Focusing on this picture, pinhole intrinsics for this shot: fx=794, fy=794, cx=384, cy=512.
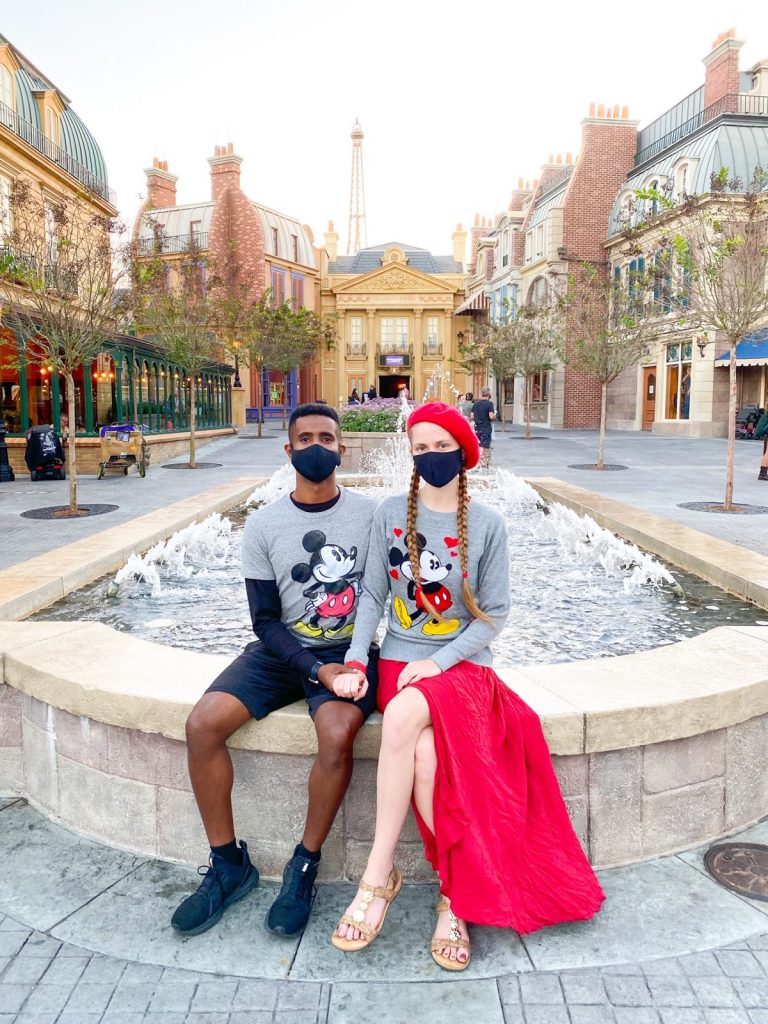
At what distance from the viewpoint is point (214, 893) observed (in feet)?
8.69

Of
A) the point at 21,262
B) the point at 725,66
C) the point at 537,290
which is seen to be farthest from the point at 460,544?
the point at 537,290

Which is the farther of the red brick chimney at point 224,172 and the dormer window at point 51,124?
the red brick chimney at point 224,172

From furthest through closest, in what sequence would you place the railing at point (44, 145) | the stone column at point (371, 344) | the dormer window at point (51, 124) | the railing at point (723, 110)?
the stone column at point (371, 344), the railing at point (723, 110), the dormer window at point (51, 124), the railing at point (44, 145)

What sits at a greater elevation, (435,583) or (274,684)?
(435,583)

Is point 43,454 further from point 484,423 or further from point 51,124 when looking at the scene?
point 51,124

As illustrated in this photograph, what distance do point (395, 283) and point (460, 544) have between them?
59083 millimetres

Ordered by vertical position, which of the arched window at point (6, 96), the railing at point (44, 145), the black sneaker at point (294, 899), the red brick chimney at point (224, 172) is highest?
the red brick chimney at point (224, 172)

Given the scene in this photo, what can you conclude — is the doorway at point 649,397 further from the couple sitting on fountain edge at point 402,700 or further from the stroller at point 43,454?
the couple sitting on fountain edge at point 402,700

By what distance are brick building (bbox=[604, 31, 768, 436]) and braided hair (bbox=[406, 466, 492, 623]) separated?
25.5m

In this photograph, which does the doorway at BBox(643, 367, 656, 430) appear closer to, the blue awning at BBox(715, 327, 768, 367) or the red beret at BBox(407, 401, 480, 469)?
the blue awning at BBox(715, 327, 768, 367)

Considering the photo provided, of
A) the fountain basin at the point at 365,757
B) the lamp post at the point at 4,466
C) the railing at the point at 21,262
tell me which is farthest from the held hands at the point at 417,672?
the lamp post at the point at 4,466

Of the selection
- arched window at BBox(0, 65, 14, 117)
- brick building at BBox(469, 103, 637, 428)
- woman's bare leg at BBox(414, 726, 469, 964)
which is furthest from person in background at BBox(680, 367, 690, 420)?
woman's bare leg at BBox(414, 726, 469, 964)

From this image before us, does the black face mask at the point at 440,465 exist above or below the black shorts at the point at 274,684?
above

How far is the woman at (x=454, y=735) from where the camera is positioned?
2.52 m
